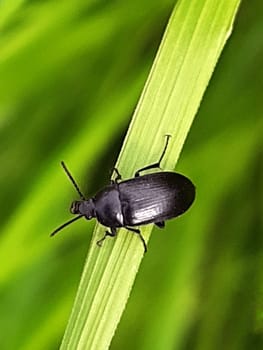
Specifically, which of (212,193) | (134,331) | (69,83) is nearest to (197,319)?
(134,331)

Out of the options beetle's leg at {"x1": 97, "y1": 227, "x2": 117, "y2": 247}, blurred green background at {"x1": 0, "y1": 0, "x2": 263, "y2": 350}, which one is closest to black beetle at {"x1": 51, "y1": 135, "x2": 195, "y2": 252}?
beetle's leg at {"x1": 97, "y1": 227, "x2": 117, "y2": 247}

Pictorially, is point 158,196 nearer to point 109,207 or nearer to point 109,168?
point 109,207

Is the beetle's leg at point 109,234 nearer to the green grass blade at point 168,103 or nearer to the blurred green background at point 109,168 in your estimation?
the green grass blade at point 168,103

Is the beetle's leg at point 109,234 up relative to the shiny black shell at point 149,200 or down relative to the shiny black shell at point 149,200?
down

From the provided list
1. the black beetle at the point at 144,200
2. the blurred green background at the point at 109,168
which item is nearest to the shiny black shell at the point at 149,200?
the black beetle at the point at 144,200

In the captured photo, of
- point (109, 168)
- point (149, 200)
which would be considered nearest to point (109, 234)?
point (149, 200)

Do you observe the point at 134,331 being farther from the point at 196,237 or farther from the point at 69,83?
the point at 69,83

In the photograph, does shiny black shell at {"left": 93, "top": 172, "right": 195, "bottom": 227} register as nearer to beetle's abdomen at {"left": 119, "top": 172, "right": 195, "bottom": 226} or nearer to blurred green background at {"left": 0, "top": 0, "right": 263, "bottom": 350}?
beetle's abdomen at {"left": 119, "top": 172, "right": 195, "bottom": 226}
